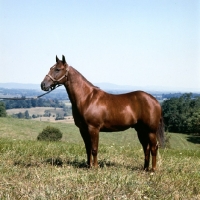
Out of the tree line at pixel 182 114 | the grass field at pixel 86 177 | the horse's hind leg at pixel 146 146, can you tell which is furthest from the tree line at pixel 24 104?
the horse's hind leg at pixel 146 146

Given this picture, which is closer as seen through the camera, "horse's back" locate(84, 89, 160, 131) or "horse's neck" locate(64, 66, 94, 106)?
"horse's back" locate(84, 89, 160, 131)

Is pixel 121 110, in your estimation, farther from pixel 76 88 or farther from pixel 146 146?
pixel 146 146

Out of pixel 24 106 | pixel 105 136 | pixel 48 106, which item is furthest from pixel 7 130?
pixel 48 106

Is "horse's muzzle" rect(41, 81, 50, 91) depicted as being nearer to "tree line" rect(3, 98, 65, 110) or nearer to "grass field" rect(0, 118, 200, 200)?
"grass field" rect(0, 118, 200, 200)

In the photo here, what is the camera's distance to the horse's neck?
248 inches

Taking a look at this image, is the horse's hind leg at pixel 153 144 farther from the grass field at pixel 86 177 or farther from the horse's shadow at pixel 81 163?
the horse's shadow at pixel 81 163

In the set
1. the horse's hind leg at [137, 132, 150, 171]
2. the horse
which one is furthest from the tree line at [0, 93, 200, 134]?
the horse

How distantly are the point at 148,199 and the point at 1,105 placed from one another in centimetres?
6722

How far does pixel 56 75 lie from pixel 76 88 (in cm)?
50

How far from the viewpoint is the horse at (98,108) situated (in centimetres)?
617

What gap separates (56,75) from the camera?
6.19 metres

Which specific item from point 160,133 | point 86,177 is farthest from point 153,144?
point 86,177

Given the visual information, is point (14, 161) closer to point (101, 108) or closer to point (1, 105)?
point (101, 108)

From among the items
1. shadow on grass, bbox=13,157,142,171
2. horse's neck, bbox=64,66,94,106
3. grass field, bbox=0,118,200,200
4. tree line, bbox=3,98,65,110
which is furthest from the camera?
tree line, bbox=3,98,65,110
